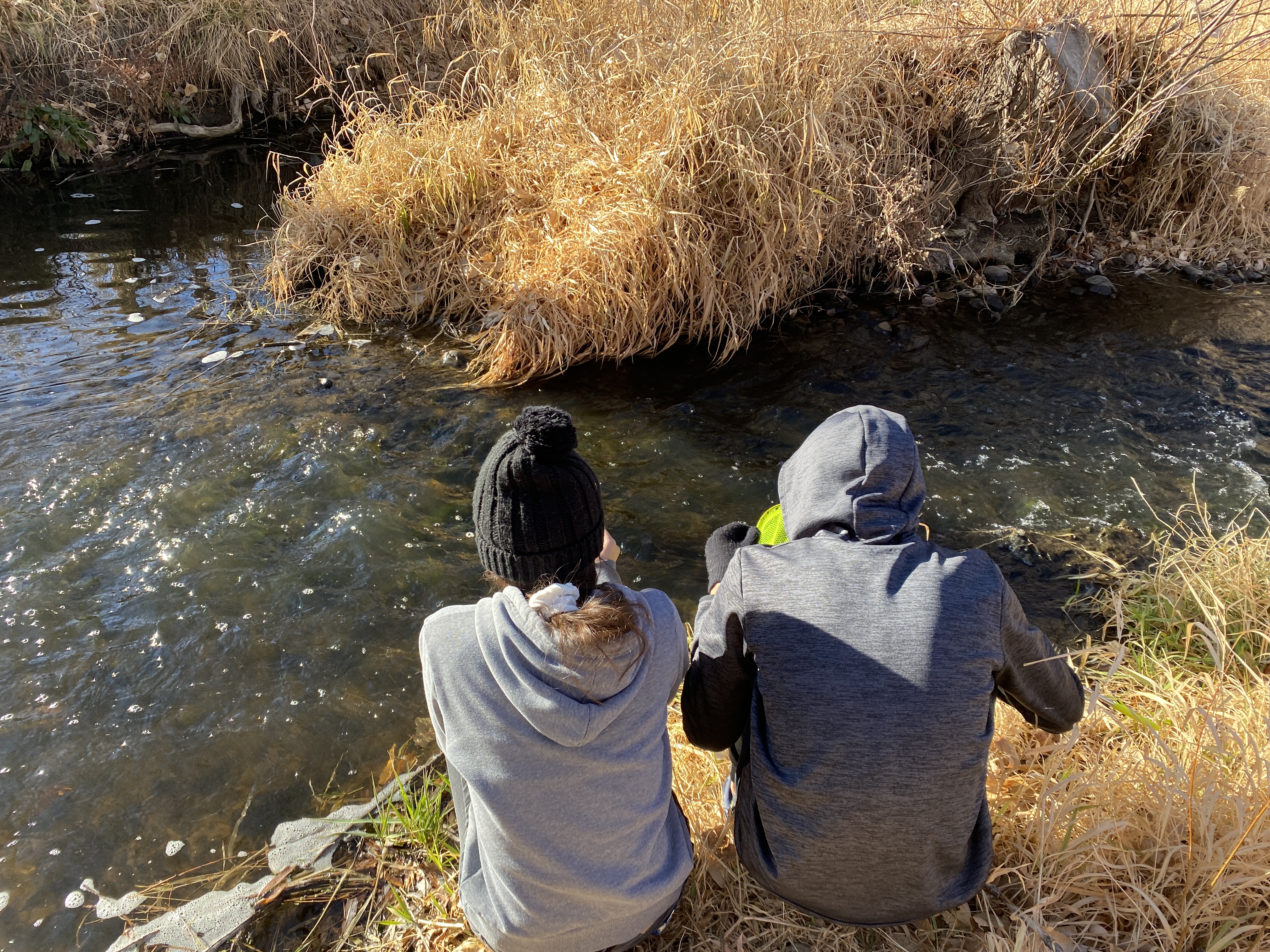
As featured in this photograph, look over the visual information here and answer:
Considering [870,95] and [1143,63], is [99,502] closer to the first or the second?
[870,95]

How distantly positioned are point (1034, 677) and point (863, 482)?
58 centimetres

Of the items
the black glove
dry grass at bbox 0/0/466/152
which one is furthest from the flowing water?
dry grass at bbox 0/0/466/152

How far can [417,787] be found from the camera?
2.55 metres

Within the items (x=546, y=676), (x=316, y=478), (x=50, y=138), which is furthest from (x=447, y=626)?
(x=50, y=138)

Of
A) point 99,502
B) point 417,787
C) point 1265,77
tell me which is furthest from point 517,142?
point 1265,77

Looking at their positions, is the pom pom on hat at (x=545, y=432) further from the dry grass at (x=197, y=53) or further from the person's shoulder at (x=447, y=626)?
the dry grass at (x=197, y=53)

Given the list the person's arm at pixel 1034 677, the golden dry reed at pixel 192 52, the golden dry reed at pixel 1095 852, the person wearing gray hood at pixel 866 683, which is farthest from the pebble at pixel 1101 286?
the golden dry reed at pixel 192 52

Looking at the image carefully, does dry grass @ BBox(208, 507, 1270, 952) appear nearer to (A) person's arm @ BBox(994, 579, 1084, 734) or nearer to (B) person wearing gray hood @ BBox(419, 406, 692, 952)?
(A) person's arm @ BBox(994, 579, 1084, 734)

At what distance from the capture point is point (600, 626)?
1.50 m

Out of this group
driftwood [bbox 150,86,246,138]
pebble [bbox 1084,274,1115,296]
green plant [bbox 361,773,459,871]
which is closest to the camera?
green plant [bbox 361,773,459,871]

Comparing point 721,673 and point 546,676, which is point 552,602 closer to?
point 546,676

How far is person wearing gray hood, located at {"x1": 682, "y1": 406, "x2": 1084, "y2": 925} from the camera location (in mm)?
1560

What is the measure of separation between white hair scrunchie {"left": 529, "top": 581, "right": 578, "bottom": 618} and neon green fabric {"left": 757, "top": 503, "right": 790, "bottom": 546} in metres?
0.96

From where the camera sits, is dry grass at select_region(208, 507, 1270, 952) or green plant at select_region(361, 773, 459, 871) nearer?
dry grass at select_region(208, 507, 1270, 952)
